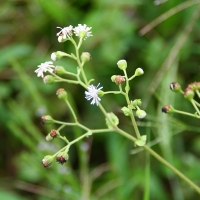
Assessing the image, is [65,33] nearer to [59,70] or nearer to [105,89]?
[59,70]

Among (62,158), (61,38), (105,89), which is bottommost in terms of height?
(62,158)

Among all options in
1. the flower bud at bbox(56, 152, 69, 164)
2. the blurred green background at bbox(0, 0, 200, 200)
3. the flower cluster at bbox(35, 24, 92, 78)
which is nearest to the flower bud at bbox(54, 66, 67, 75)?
the flower cluster at bbox(35, 24, 92, 78)

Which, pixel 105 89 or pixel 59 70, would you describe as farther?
pixel 105 89

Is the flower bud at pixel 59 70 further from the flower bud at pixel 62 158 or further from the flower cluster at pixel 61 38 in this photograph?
the flower bud at pixel 62 158

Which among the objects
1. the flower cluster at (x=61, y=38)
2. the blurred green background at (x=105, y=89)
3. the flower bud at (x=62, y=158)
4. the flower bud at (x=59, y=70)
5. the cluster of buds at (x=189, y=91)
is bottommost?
the flower bud at (x=62, y=158)

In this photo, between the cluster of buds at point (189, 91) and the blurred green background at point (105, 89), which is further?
the blurred green background at point (105, 89)

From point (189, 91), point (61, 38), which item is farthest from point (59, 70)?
point (189, 91)

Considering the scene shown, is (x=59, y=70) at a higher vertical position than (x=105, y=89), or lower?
lower

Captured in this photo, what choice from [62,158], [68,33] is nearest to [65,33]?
[68,33]

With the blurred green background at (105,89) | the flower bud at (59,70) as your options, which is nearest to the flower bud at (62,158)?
the flower bud at (59,70)
